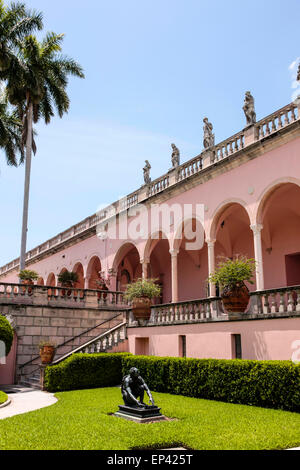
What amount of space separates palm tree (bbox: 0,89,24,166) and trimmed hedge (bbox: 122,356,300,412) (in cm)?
1740

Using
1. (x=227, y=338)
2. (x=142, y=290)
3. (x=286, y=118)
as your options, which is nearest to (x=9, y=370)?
(x=142, y=290)

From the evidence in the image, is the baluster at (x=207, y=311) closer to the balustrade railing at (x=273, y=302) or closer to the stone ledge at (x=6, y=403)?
the balustrade railing at (x=273, y=302)

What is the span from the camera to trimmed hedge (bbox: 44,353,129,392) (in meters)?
13.9

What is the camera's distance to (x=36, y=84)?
22484mm

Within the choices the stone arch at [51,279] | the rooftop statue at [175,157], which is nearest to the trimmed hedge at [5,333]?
the rooftop statue at [175,157]

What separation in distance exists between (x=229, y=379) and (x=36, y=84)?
18.2 m

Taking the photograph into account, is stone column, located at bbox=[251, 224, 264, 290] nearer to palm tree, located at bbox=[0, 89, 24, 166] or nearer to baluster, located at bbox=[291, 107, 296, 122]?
baluster, located at bbox=[291, 107, 296, 122]

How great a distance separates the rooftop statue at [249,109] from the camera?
49.3ft

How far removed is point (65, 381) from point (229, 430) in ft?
26.2

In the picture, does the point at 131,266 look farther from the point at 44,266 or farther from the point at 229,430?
the point at 229,430

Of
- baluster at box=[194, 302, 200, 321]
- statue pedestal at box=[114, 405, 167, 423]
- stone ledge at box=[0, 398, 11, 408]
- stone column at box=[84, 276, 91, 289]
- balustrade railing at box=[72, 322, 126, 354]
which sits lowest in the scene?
stone ledge at box=[0, 398, 11, 408]

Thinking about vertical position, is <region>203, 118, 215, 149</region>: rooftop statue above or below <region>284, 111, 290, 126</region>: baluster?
above

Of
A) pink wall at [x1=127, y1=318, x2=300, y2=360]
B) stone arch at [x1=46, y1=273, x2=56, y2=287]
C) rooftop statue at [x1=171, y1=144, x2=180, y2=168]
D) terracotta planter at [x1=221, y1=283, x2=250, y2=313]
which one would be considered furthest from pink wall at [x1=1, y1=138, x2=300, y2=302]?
stone arch at [x1=46, y1=273, x2=56, y2=287]

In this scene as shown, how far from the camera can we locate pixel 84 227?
2700cm
